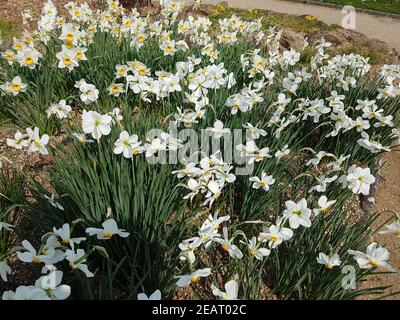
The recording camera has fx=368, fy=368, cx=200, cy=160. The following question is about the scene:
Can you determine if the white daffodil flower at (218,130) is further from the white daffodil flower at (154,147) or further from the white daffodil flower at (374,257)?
the white daffodil flower at (374,257)

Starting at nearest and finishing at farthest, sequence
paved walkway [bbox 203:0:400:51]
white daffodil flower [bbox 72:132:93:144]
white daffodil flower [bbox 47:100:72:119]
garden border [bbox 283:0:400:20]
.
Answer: white daffodil flower [bbox 72:132:93:144], white daffodil flower [bbox 47:100:72:119], paved walkway [bbox 203:0:400:51], garden border [bbox 283:0:400:20]

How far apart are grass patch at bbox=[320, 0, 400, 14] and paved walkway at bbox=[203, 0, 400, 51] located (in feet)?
1.76

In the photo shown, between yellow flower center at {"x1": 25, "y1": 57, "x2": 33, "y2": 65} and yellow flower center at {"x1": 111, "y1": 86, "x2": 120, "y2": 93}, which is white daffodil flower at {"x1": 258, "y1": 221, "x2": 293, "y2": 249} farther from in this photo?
yellow flower center at {"x1": 25, "y1": 57, "x2": 33, "y2": 65}

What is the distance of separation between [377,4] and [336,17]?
2007 mm

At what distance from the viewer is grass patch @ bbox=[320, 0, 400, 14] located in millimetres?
9883

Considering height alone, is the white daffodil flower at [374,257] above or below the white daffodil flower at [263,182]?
below

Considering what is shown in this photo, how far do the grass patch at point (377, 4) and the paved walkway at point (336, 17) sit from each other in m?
0.54

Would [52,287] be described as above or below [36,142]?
below

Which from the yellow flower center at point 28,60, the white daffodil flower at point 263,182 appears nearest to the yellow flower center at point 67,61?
the yellow flower center at point 28,60

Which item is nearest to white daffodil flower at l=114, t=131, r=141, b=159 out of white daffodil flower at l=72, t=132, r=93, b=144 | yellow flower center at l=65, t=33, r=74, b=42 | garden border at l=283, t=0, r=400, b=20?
white daffodil flower at l=72, t=132, r=93, b=144

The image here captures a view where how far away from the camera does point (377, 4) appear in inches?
407

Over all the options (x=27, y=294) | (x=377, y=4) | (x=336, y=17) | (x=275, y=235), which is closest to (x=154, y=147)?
(x=275, y=235)

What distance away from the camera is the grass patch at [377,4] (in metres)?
9.88

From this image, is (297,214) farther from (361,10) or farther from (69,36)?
(361,10)
